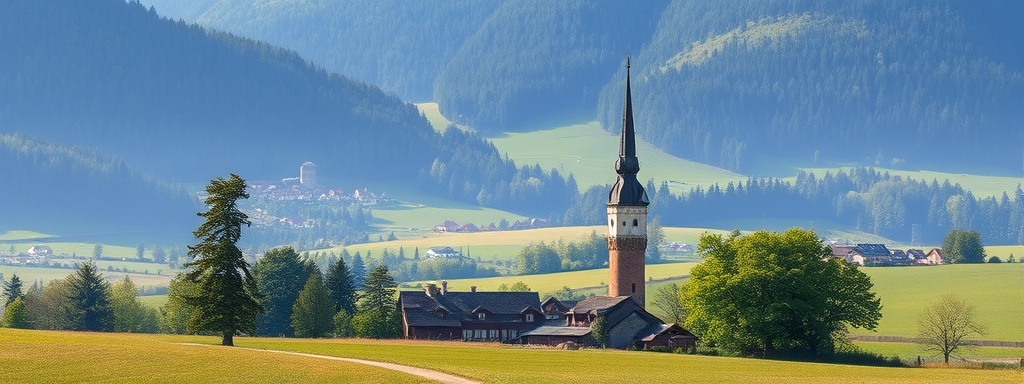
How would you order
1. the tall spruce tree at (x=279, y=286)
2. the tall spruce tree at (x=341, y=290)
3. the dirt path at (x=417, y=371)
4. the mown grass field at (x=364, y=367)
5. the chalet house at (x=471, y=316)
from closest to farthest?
the mown grass field at (x=364, y=367)
the dirt path at (x=417, y=371)
the chalet house at (x=471, y=316)
the tall spruce tree at (x=279, y=286)
the tall spruce tree at (x=341, y=290)

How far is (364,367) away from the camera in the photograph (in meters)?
73.8

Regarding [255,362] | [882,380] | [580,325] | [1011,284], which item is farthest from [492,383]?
[1011,284]

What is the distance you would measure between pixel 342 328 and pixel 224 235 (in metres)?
37.1

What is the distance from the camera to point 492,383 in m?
69.8

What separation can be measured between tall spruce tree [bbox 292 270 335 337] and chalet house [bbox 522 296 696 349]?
566 inches

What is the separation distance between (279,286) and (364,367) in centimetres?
6942

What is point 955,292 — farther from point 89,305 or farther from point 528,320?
point 89,305

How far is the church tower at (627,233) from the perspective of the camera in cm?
13312

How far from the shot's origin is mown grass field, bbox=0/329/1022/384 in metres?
68.4

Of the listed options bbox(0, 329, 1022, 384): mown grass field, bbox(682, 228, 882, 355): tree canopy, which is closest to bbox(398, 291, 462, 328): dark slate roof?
bbox(682, 228, 882, 355): tree canopy

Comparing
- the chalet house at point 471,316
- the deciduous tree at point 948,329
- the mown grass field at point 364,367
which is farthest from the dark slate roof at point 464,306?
the mown grass field at point 364,367

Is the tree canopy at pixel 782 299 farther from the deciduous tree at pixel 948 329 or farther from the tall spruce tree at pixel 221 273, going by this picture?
the tall spruce tree at pixel 221 273

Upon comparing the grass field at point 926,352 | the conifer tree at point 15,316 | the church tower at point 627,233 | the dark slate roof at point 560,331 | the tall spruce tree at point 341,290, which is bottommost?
the grass field at point 926,352

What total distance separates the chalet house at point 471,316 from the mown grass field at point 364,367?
38258 millimetres
